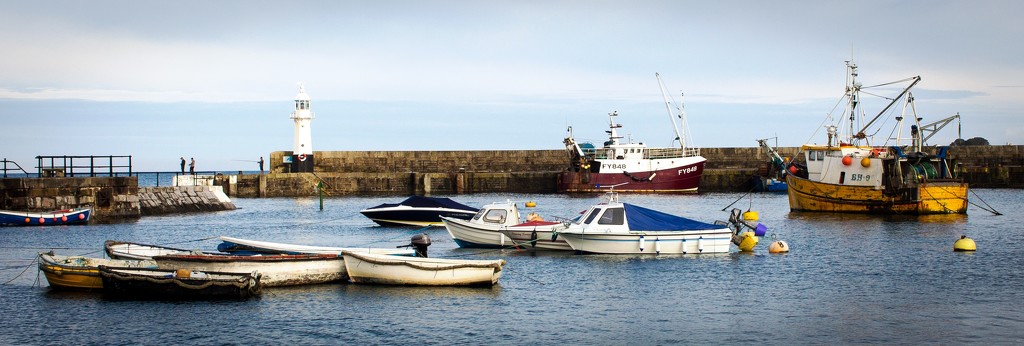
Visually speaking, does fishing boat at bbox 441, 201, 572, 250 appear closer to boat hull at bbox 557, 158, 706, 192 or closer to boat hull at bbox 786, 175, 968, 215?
boat hull at bbox 786, 175, 968, 215

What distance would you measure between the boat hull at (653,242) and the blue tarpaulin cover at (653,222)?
9.6 inches

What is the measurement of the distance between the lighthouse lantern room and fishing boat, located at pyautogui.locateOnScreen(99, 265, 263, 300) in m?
54.0

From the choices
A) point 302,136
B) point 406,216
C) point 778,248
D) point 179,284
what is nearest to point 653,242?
point 778,248

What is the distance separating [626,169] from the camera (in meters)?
71.4

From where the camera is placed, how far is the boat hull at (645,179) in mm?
70938

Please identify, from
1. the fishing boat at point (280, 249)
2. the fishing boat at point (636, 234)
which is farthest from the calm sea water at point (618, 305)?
the fishing boat at point (280, 249)

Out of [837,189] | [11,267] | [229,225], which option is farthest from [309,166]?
[11,267]

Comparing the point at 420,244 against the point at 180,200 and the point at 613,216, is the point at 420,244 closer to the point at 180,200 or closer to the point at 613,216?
the point at 613,216

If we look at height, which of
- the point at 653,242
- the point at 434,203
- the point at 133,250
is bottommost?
the point at 653,242

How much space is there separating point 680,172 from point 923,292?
1929 inches

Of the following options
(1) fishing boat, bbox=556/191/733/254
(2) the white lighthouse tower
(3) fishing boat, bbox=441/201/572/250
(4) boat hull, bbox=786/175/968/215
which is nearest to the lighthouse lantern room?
(2) the white lighthouse tower

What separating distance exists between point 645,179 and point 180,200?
108 feet

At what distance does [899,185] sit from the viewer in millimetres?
43062

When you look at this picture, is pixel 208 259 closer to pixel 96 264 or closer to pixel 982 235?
pixel 96 264
